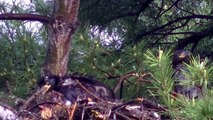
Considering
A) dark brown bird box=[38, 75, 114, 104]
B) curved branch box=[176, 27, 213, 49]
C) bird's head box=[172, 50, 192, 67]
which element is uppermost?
bird's head box=[172, 50, 192, 67]

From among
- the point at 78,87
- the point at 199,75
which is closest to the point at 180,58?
the point at 78,87

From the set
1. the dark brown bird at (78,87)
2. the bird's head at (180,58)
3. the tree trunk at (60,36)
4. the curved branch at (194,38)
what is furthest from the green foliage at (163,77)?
the curved branch at (194,38)

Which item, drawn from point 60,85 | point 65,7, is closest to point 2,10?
point 65,7

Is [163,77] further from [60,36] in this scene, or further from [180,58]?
[60,36]

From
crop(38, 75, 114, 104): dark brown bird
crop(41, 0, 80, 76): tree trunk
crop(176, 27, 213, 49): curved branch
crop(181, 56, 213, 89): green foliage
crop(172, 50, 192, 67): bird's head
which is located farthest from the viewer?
crop(176, 27, 213, 49): curved branch

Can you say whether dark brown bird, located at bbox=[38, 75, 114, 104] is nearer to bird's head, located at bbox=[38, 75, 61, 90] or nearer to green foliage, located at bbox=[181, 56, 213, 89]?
bird's head, located at bbox=[38, 75, 61, 90]

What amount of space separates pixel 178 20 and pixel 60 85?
1877 millimetres

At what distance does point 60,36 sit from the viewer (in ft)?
8.89

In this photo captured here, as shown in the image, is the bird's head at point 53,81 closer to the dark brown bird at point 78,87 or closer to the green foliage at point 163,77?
the dark brown bird at point 78,87

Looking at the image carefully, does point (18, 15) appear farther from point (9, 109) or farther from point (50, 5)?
point (50, 5)

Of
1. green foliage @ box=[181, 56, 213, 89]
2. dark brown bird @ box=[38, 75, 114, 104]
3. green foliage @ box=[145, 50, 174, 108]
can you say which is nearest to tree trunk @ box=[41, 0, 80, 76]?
dark brown bird @ box=[38, 75, 114, 104]

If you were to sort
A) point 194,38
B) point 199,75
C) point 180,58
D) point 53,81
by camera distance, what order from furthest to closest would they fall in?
point 194,38, point 180,58, point 53,81, point 199,75

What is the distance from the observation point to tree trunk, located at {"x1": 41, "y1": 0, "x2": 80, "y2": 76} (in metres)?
2.68

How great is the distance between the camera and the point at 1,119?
6.93 feet
